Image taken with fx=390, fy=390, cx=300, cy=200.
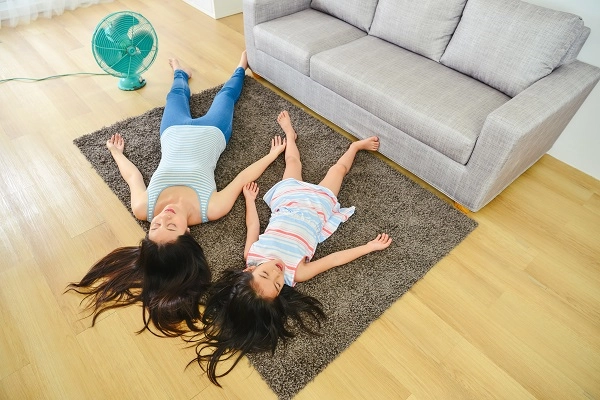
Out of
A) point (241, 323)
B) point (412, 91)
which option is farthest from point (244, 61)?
point (241, 323)

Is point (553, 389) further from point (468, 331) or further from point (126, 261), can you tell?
point (126, 261)

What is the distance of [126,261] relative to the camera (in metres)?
1.75

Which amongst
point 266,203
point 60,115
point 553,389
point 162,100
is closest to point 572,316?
point 553,389

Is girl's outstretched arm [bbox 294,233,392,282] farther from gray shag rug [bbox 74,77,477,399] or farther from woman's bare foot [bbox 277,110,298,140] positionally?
woman's bare foot [bbox 277,110,298,140]

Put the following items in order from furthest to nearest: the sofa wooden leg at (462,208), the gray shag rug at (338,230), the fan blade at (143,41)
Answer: the fan blade at (143,41) < the sofa wooden leg at (462,208) < the gray shag rug at (338,230)

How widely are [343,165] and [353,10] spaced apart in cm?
114

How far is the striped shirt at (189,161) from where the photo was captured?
190 centimetres

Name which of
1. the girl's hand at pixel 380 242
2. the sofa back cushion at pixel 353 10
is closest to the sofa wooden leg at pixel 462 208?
the girl's hand at pixel 380 242

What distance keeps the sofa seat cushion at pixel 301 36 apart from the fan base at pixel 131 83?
90cm

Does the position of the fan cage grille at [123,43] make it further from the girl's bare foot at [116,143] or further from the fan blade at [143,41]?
the girl's bare foot at [116,143]

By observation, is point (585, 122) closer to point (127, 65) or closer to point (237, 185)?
point (237, 185)

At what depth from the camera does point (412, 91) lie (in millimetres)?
2057

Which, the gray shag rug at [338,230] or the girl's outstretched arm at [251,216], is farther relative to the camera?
the girl's outstretched arm at [251,216]

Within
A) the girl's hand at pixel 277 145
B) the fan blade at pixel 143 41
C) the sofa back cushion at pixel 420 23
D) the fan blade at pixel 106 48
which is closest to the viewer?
the sofa back cushion at pixel 420 23
